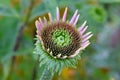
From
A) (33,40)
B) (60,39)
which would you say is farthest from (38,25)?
(33,40)

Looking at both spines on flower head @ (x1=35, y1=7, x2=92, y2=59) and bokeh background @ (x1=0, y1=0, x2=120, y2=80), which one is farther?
bokeh background @ (x1=0, y1=0, x2=120, y2=80)

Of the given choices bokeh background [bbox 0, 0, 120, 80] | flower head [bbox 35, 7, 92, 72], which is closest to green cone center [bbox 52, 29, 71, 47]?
flower head [bbox 35, 7, 92, 72]

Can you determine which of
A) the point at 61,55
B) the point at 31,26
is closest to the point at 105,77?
the point at 31,26

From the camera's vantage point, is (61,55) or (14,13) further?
(14,13)

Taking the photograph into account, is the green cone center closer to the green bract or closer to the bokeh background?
the green bract

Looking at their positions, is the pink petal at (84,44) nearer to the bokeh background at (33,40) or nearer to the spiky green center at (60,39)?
the spiky green center at (60,39)

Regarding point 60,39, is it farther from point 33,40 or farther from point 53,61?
point 33,40

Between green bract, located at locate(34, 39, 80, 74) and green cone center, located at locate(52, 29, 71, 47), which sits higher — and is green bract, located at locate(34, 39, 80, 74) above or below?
below

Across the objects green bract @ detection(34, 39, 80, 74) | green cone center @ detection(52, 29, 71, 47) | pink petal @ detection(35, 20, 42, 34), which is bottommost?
green bract @ detection(34, 39, 80, 74)

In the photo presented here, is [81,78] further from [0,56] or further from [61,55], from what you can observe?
[61,55]
